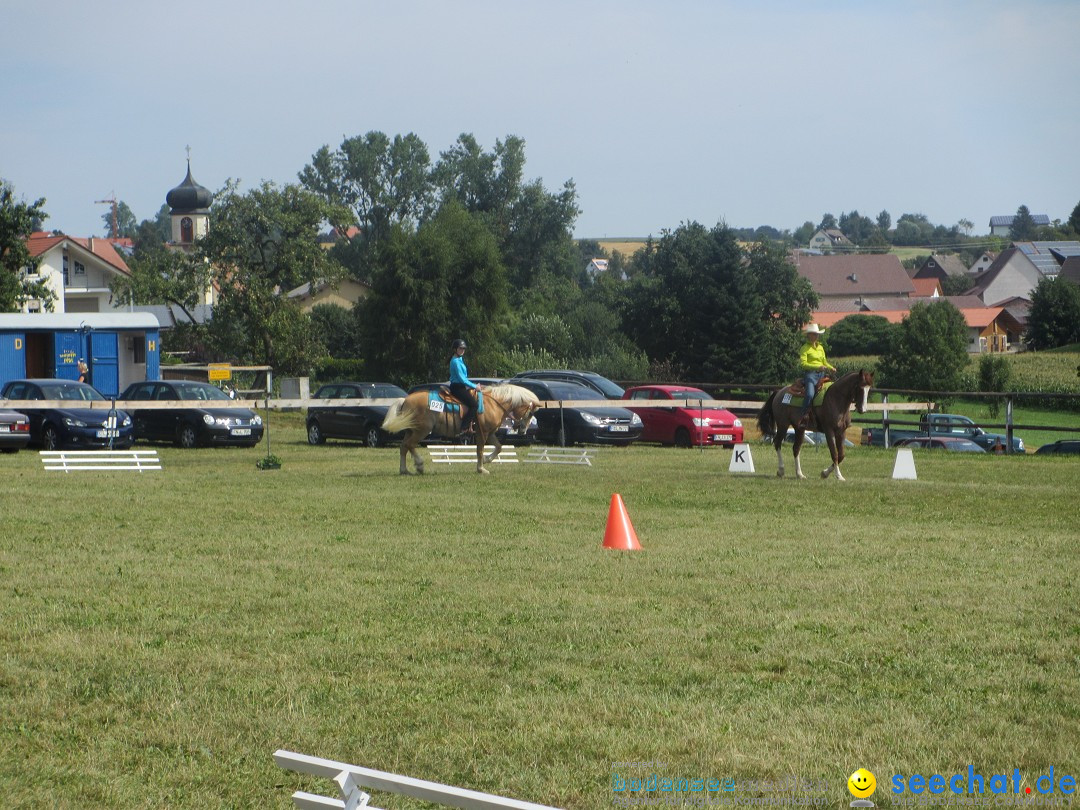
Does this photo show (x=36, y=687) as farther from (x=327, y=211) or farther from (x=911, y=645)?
(x=327, y=211)

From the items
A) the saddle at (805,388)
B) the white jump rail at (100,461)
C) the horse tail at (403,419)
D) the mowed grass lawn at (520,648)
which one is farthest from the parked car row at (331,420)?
the mowed grass lawn at (520,648)

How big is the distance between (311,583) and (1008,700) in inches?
218

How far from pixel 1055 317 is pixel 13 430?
74982mm

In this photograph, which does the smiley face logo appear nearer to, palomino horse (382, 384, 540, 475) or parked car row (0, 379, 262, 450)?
palomino horse (382, 384, 540, 475)

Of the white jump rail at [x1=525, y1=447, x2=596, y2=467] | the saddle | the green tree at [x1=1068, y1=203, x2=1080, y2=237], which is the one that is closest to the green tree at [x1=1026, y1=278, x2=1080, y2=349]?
the white jump rail at [x1=525, y1=447, x2=596, y2=467]

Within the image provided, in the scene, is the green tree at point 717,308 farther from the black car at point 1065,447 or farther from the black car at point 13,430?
the black car at point 13,430

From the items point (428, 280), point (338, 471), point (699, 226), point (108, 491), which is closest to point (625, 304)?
point (699, 226)

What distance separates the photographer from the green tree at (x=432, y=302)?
5116 cm

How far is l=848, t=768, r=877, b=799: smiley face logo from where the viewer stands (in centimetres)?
500

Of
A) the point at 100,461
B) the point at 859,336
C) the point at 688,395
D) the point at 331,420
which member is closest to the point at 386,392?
the point at 331,420

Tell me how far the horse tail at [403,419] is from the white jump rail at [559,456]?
3.81 meters

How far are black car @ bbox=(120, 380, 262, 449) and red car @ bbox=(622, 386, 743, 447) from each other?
907cm

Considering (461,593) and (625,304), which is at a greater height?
(625,304)

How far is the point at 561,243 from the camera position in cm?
9044
